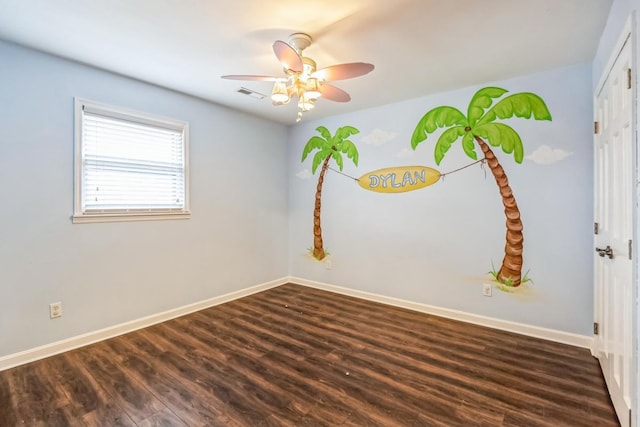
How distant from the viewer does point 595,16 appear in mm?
2008

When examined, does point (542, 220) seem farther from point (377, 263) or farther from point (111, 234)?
point (111, 234)

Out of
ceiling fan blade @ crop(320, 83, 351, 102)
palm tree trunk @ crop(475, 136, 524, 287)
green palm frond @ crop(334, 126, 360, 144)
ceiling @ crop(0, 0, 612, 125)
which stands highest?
Answer: ceiling @ crop(0, 0, 612, 125)

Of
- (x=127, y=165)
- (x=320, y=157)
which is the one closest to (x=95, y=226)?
(x=127, y=165)

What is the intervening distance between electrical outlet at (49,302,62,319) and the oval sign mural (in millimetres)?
3370

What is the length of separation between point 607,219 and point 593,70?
4.62 ft

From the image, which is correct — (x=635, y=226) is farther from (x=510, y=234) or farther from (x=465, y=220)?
(x=465, y=220)

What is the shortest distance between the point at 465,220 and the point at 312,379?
7.41ft

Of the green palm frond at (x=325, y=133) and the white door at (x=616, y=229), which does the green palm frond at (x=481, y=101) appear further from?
the green palm frond at (x=325, y=133)

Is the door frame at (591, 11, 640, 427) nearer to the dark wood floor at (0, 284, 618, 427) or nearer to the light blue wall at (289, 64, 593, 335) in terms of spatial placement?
the dark wood floor at (0, 284, 618, 427)

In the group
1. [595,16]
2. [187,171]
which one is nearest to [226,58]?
[187,171]

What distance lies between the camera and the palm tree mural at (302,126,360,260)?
166 inches

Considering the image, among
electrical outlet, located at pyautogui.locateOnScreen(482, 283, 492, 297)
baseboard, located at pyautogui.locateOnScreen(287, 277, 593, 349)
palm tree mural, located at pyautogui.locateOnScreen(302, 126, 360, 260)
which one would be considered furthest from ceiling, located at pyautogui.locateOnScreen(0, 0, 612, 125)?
baseboard, located at pyautogui.locateOnScreen(287, 277, 593, 349)

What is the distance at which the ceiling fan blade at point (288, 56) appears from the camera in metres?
1.82

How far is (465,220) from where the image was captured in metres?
3.30
